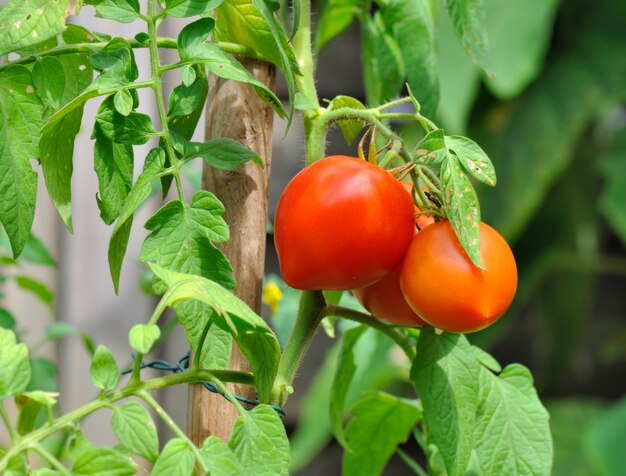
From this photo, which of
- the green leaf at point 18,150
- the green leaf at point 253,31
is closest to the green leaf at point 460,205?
the green leaf at point 253,31

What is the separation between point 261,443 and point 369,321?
0.58 ft

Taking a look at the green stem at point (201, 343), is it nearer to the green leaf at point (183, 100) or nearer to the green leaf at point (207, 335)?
the green leaf at point (207, 335)

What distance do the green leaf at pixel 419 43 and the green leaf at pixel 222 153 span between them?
23 centimetres

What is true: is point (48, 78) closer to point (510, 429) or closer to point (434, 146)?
point (434, 146)

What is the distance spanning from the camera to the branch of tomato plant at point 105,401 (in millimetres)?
356

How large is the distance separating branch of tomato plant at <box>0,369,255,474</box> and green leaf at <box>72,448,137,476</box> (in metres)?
0.02

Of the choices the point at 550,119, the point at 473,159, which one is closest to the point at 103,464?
the point at 473,159

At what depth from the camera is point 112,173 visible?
0.46 m

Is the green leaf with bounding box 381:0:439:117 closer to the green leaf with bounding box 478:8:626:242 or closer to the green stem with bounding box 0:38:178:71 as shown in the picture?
Result: the green stem with bounding box 0:38:178:71

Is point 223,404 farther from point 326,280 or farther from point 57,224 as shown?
point 57,224

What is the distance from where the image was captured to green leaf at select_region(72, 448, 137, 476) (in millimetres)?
349

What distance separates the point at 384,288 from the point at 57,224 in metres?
1.03

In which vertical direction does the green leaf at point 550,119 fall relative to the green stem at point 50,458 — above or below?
below

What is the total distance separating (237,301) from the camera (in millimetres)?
404
